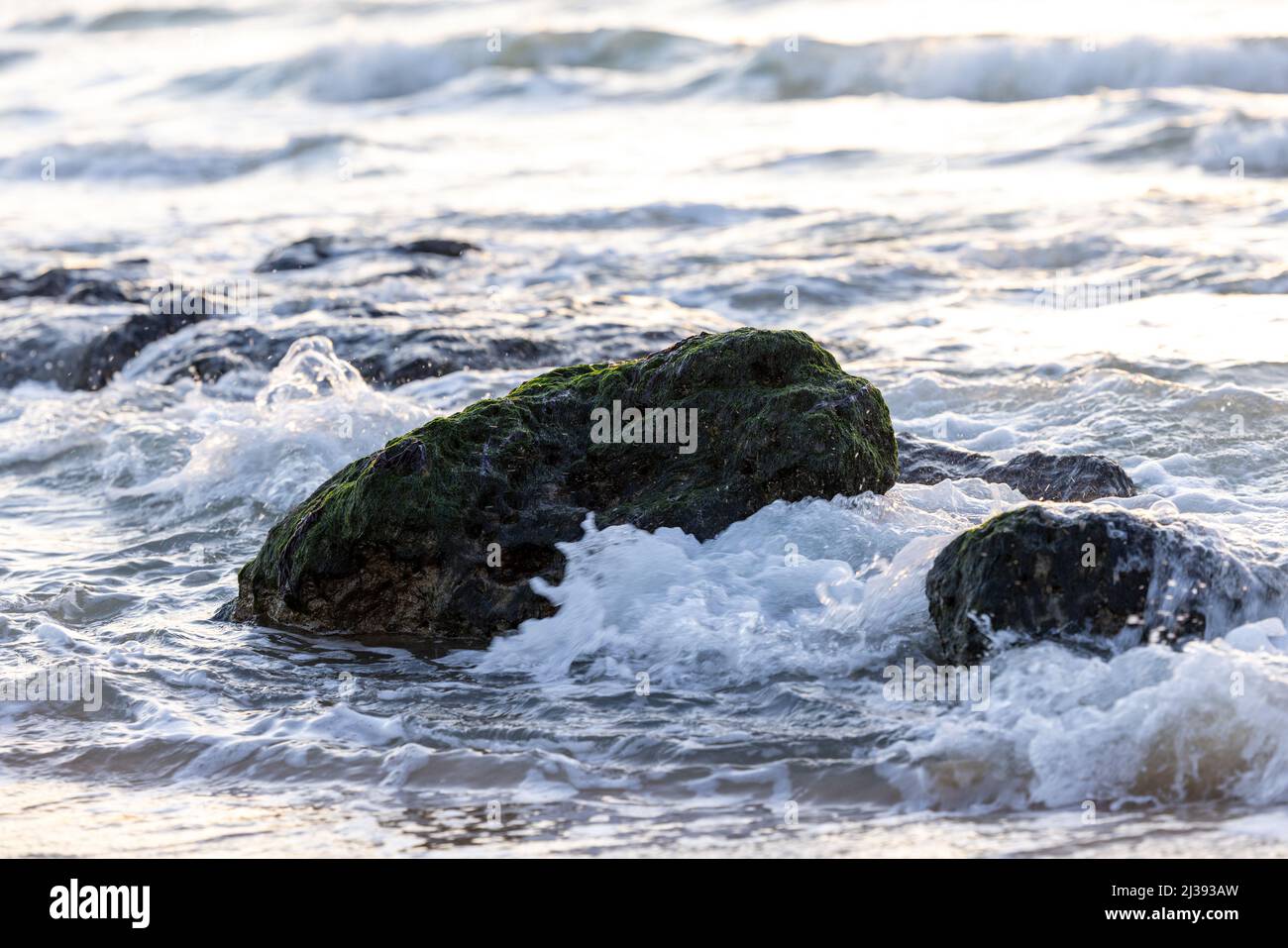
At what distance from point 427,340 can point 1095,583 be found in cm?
641

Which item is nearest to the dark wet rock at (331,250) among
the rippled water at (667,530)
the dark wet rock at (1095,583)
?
the rippled water at (667,530)

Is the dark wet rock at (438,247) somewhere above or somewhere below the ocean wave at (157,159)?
below

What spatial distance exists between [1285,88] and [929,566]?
19.7 metres

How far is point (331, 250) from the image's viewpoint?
46.0 ft

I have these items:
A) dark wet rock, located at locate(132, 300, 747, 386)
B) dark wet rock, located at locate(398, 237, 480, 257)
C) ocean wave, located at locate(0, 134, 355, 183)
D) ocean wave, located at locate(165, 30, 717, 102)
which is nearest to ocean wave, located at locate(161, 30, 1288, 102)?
ocean wave, located at locate(165, 30, 717, 102)

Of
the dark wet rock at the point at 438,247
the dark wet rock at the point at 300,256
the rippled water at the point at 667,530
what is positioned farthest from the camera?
the dark wet rock at the point at 438,247

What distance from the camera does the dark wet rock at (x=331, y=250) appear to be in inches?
535

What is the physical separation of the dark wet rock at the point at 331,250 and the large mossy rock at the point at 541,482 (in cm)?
842

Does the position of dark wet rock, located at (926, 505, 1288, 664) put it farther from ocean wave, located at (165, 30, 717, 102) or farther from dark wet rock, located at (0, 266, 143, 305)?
ocean wave, located at (165, 30, 717, 102)

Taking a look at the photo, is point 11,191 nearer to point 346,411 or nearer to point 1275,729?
point 346,411

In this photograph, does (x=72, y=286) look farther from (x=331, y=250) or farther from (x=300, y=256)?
(x=331, y=250)

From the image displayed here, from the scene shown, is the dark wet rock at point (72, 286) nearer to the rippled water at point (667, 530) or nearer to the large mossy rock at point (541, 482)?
the rippled water at point (667, 530)

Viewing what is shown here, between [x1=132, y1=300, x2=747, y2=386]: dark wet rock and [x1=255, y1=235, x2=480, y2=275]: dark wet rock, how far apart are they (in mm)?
2702

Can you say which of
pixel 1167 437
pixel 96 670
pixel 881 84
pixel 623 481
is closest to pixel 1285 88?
pixel 881 84
